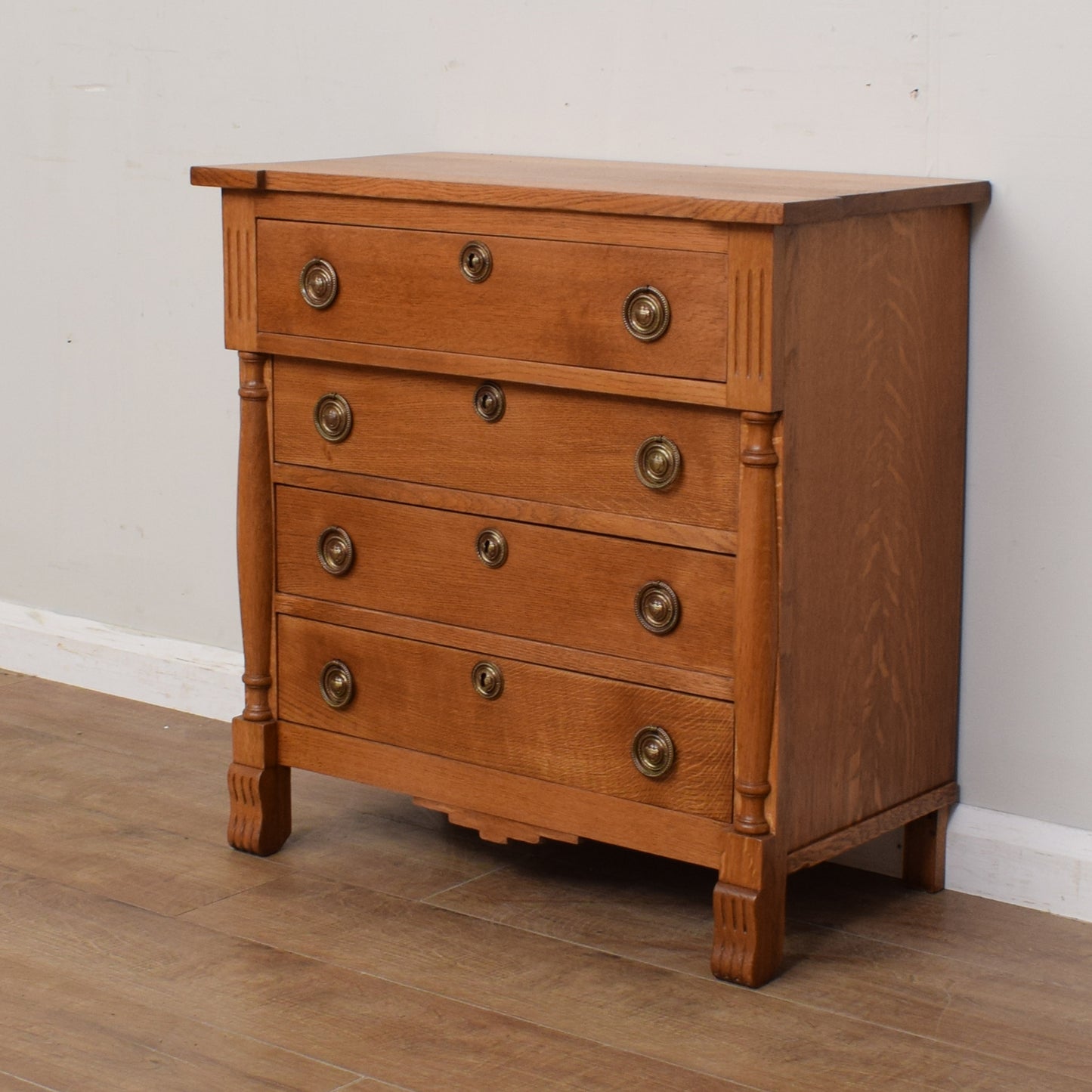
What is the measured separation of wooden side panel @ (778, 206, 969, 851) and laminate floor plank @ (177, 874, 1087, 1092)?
0.76 feet

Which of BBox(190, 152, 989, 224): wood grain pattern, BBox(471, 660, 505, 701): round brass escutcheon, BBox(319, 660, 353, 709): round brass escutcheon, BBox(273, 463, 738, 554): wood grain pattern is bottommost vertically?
BBox(319, 660, 353, 709): round brass escutcheon

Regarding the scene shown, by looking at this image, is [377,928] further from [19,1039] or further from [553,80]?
[553,80]

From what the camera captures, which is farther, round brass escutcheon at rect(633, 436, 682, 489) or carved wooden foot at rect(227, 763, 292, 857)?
Answer: carved wooden foot at rect(227, 763, 292, 857)

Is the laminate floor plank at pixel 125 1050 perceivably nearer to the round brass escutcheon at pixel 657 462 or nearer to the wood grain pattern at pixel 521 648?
the wood grain pattern at pixel 521 648

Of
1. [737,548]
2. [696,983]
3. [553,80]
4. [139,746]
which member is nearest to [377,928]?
[696,983]

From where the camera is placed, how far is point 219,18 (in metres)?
3.04

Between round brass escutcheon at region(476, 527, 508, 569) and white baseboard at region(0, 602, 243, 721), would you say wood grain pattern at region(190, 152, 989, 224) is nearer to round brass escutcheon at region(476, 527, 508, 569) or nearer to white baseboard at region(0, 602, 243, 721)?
round brass escutcheon at region(476, 527, 508, 569)

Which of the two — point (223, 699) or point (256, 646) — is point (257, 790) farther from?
point (223, 699)

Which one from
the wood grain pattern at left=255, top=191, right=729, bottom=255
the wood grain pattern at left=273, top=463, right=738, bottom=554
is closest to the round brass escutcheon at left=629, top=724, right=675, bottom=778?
the wood grain pattern at left=273, top=463, right=738, bottom=554

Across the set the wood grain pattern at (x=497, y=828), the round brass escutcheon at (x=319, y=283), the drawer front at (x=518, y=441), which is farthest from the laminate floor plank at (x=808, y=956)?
the round brass escutcheon at (x=319, y=283)

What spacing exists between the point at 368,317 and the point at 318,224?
0.46 feet

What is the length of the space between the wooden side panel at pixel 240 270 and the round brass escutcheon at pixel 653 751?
76cm

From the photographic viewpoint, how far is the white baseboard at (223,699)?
2.39 metres

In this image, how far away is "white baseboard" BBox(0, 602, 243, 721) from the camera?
3.21 metres
